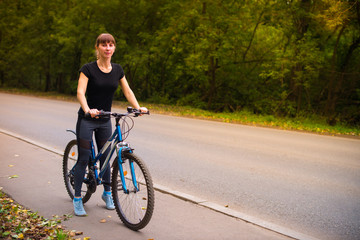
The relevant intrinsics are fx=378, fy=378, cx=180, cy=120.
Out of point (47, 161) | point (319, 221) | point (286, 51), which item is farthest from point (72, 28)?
point (319, 221)

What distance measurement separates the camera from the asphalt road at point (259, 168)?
515 cm

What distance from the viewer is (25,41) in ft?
124

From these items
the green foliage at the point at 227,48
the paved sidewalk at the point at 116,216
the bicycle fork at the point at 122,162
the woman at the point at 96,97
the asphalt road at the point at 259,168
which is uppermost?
the green foliage at the point at 227,48

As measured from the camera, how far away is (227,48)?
2252 centimetres

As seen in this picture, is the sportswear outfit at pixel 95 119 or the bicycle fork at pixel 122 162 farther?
the sportswear outfit at pixel 95 119

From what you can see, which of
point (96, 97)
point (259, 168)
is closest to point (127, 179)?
point (96, 97)

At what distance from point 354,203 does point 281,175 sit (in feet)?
5.27

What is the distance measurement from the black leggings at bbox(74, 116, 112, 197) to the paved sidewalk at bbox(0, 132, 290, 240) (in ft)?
1.44

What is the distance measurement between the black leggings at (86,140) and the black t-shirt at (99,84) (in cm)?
16

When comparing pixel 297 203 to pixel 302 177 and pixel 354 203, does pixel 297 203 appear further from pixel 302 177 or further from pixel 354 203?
pixel 302 177

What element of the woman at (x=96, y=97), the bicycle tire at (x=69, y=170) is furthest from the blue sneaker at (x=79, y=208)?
the bicycle tire at (x=69, y=170)

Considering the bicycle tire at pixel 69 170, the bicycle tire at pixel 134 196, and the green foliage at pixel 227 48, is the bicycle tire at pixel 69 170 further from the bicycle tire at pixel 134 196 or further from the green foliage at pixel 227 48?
the green foliage at pixel 227 48

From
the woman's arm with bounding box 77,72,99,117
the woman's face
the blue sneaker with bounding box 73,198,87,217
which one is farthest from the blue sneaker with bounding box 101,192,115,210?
the woman's face

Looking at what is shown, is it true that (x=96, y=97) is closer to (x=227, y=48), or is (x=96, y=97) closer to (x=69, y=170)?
(x=69, y=170)
